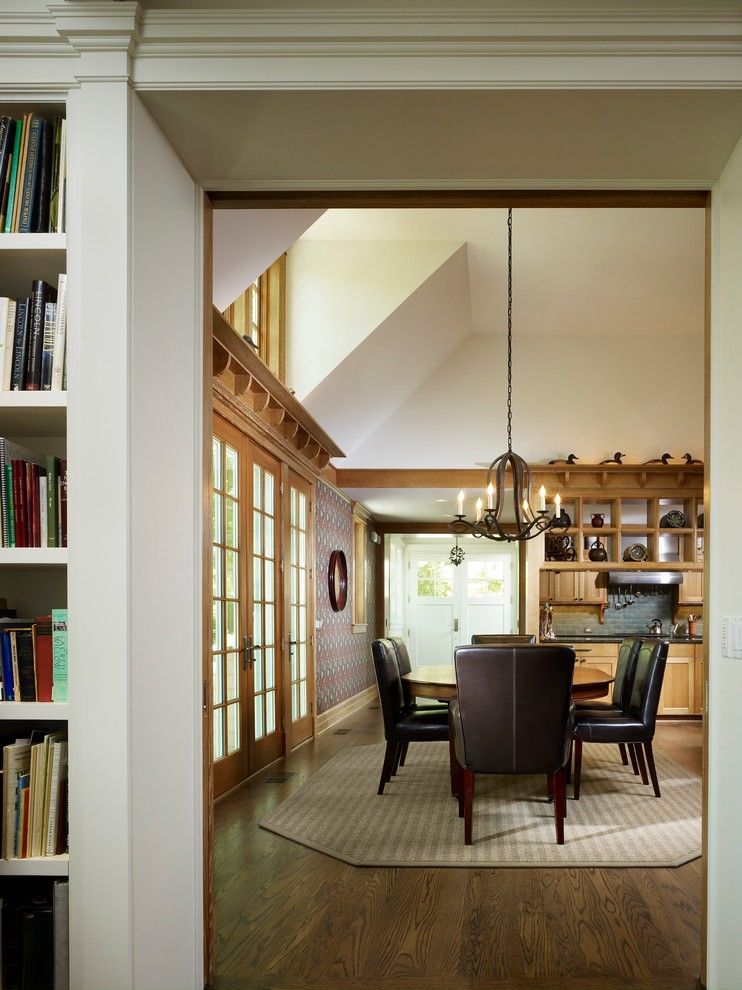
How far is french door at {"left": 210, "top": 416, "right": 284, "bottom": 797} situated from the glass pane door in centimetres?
45

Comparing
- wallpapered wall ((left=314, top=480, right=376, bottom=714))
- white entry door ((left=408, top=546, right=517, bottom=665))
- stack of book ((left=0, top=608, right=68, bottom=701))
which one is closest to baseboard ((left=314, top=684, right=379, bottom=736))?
wallpapered wall ((left=314, top=480, right=376, bottom=714))

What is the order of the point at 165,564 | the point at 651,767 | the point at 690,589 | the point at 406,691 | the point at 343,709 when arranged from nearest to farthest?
the point at 165,564
the point at 651,767
the point at 406,691
the point at 690,589
the point at 343,709

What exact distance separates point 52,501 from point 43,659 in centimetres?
37

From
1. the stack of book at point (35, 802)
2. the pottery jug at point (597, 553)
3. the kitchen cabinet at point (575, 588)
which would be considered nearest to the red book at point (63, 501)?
the stack of book at point (35, 802)

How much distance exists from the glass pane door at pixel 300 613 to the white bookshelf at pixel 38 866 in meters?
4.97

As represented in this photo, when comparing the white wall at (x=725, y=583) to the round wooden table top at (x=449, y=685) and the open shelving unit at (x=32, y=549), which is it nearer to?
the open shelving unit at (x=32, y=549)

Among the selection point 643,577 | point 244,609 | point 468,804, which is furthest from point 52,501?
point 643,577

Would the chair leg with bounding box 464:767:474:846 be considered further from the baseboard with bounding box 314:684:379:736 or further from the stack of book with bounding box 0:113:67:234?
the baseboard with bounding box 314:684:379:736

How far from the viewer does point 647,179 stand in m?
2.58

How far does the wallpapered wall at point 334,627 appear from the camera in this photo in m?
8.59

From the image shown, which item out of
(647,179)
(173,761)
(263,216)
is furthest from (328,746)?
(647,179)

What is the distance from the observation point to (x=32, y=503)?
86.7 inches

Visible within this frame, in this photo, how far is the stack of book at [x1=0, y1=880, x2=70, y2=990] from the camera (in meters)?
2.11

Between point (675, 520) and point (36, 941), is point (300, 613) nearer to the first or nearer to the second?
point (675, 520)
